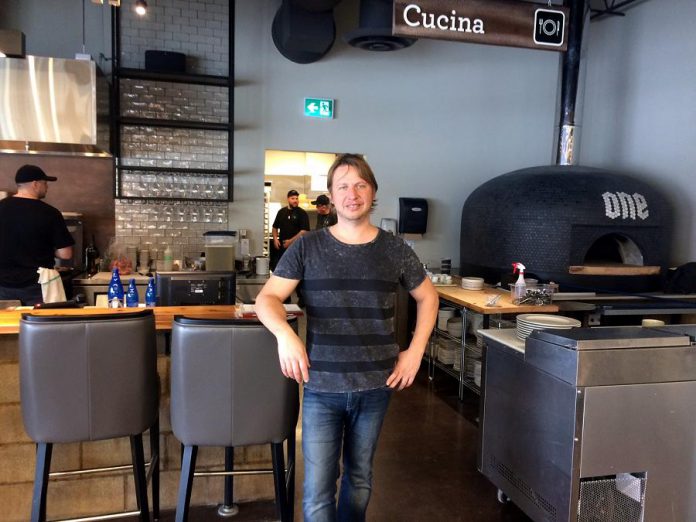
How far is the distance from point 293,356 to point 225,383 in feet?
1.47

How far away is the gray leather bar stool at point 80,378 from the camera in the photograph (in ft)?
6.70

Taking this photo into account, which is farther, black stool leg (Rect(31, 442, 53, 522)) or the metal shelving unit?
the metal shelving unit

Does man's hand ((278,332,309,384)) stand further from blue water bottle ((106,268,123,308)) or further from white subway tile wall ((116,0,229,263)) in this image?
white subway tile wall ((116,0,229,263))

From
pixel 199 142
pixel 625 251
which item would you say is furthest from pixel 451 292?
pixel 199 142

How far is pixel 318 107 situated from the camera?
6027 mm

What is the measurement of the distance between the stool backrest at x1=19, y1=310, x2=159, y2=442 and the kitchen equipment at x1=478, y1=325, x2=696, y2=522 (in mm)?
1656

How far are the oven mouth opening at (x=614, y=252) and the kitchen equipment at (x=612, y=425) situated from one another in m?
3.05

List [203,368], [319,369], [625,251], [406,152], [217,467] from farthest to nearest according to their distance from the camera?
[406,152], [625,251], [217,467], [203,368], [319,369]

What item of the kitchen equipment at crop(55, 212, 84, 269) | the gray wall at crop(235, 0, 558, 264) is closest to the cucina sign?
the gray wall at crop(235, 0, 558, 264)

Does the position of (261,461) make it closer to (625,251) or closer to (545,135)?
(625,251)

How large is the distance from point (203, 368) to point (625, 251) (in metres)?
4.59

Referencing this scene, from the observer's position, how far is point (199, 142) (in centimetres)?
563

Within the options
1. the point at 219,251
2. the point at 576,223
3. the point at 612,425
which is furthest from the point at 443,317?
the point at 612,425

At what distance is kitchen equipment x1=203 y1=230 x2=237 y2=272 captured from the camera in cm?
540
